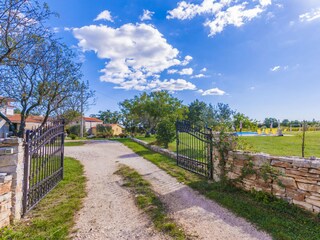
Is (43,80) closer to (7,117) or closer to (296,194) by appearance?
(7,117)

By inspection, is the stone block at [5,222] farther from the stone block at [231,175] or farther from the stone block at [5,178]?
the stone block at [231,175]

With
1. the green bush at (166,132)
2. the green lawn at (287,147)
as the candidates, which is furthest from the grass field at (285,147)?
the green bush at (166,132)

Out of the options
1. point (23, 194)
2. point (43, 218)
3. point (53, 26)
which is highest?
point (53, 26)

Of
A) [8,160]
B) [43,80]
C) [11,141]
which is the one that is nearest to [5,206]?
[8,160]

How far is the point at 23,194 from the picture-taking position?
11.3 ft

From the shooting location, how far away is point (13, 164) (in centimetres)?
315

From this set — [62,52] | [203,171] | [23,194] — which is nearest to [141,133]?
[62,52]

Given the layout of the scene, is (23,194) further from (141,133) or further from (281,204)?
(141,133)

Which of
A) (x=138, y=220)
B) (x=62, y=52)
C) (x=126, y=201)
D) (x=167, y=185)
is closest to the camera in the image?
(x=138, y=220)

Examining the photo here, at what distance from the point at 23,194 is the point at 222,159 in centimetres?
465

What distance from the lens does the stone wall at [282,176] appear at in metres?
3.24

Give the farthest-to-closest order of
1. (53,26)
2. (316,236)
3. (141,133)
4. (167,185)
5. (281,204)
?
(141,133), (53,26), (167,185), (281,204), (316,236)

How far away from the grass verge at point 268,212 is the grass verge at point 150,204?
4.07 ft

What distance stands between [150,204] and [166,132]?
756 cm
